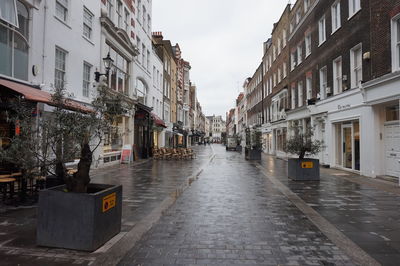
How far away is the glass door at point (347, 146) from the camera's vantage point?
574 inches

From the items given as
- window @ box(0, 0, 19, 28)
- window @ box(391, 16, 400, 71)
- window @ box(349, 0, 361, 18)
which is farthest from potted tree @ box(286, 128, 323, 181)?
window @ box(0, 0, 19, 28)

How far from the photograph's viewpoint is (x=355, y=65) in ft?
45.5

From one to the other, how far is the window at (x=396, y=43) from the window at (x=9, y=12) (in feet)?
46.4

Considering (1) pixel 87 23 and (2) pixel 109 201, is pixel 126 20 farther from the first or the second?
(2) pixel 109 201

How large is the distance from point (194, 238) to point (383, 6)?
12429mm

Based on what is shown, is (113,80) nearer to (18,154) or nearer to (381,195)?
(18,154)

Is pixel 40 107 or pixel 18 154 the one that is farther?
pixel 40 107

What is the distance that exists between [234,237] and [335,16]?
636 inches

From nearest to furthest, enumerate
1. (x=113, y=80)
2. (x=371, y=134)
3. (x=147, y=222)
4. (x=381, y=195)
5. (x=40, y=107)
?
(x=147, y=222) → (x=381, y=195) → (x=40, y=107) → (x=371, y=134) → (x=113, y=80)

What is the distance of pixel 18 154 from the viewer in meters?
4.91

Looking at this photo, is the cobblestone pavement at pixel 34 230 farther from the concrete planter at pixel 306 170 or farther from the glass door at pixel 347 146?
the glass door at pixel 347 146

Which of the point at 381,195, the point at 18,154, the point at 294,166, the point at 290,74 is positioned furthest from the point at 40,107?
the point at 290,74

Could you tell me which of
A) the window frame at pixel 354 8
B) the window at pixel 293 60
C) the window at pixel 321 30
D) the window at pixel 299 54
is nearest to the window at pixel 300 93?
the window at pixel 299 54

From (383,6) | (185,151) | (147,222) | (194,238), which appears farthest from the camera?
(185,151)
